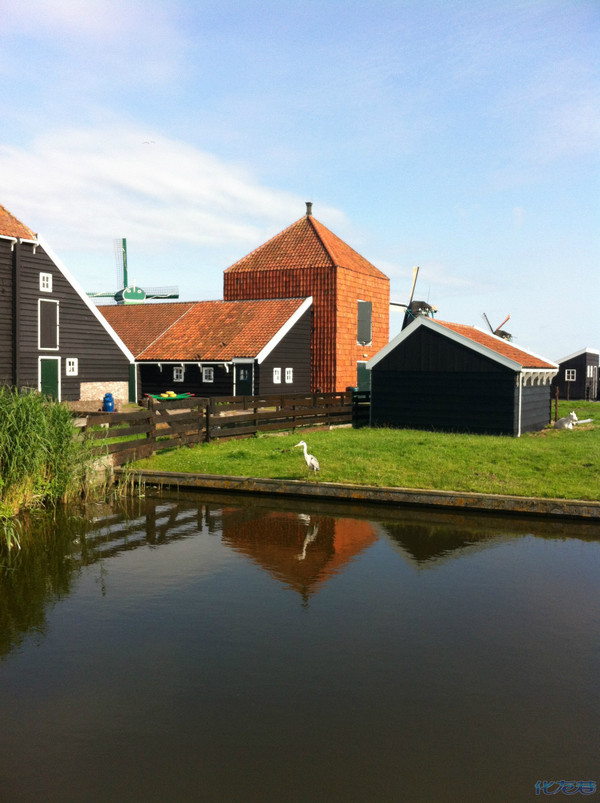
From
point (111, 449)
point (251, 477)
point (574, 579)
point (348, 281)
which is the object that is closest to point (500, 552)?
point (574, 579)

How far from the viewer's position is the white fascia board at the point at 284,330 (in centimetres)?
3203

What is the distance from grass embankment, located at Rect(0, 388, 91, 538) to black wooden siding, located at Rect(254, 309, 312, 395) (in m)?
19.3

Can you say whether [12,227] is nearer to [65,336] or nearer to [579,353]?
[65,336]

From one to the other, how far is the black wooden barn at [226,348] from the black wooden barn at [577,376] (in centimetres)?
3542

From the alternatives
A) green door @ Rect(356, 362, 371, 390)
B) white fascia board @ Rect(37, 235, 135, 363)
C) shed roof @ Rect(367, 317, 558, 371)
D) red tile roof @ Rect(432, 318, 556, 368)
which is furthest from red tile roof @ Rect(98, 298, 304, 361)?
red tile roof @ Rect(432, 318, 556, 368)

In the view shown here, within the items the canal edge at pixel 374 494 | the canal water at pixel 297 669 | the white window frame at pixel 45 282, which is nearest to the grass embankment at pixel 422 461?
the canal edge at pixel 374 494

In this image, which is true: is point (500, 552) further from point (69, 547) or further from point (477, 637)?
point (69, 547)

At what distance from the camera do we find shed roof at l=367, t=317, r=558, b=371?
71.4ft

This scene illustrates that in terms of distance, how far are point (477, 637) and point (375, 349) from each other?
34125 millimetres

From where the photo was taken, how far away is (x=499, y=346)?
2358 cm

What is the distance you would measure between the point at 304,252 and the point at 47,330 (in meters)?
15.5

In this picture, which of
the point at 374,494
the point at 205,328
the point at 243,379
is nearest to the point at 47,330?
the point at 243,379

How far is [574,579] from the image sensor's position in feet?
27.9

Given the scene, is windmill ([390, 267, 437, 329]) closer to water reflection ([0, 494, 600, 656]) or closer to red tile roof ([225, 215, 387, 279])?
red tile roof ([225, 215, 387, 279])
